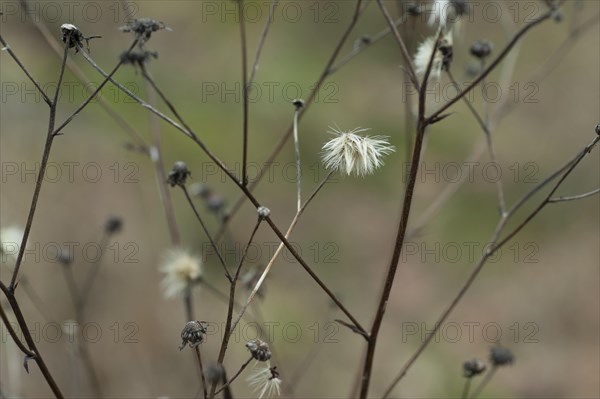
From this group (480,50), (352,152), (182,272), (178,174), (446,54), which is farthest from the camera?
(182,272)

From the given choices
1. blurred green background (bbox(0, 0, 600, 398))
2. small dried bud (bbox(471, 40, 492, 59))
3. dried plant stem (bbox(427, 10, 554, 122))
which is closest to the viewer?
dried plant stem (bbox(427, 10, 554, 122))

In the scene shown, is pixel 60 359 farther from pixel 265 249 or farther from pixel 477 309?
pixel 477 309

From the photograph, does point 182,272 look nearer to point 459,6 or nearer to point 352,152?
point 352,152

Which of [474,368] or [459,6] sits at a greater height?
[459,6]

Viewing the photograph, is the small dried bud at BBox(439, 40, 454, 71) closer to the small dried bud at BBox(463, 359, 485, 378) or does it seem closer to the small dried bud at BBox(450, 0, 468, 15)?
the small dried bud at BBox(450, 0, 468, 15)

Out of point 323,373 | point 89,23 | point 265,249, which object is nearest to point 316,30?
point 89,23

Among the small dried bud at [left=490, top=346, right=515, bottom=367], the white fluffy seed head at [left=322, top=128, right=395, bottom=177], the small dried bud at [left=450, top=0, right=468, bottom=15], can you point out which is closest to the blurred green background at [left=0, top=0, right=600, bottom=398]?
the small dried bud at [left=490, top=346, right=515, bottom=367]

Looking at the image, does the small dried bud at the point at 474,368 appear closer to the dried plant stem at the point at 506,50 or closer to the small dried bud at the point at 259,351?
the small dried bud at the point at 259,351

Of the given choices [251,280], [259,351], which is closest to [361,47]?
[251,280]
